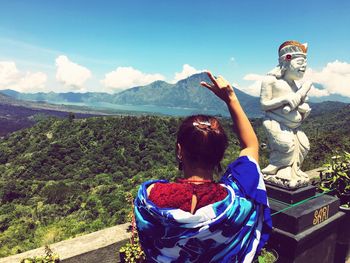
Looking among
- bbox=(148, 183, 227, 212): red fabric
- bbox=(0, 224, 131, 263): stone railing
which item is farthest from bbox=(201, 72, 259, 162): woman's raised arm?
bbox=(0, 224, 131, 263): stone railing

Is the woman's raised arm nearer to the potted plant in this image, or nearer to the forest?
the potted plant

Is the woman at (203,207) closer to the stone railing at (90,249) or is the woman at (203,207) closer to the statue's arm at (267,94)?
the stone railing at (90,249)

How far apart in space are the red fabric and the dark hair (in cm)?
13

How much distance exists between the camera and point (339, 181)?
549 cm

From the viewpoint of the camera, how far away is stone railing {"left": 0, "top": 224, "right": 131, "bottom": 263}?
317cm

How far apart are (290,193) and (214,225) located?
11.0 ft

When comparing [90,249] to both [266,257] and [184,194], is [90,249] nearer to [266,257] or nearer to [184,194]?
[266,257]

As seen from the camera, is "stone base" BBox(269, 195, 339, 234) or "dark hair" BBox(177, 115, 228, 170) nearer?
"dark hair" BBox(177, 115, 228, 170)

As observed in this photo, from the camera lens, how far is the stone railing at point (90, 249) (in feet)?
10.4

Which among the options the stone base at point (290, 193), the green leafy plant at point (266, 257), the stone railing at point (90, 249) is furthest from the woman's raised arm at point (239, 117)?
the stone base at point (290, 193)

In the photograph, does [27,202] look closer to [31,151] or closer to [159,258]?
[31,151]

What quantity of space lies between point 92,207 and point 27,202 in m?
9.66

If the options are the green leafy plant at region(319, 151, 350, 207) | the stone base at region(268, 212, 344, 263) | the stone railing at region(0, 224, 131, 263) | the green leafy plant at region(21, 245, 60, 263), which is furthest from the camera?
the green leafy plant at region(319, 151, 350, 207)

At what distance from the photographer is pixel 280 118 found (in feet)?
15.6
